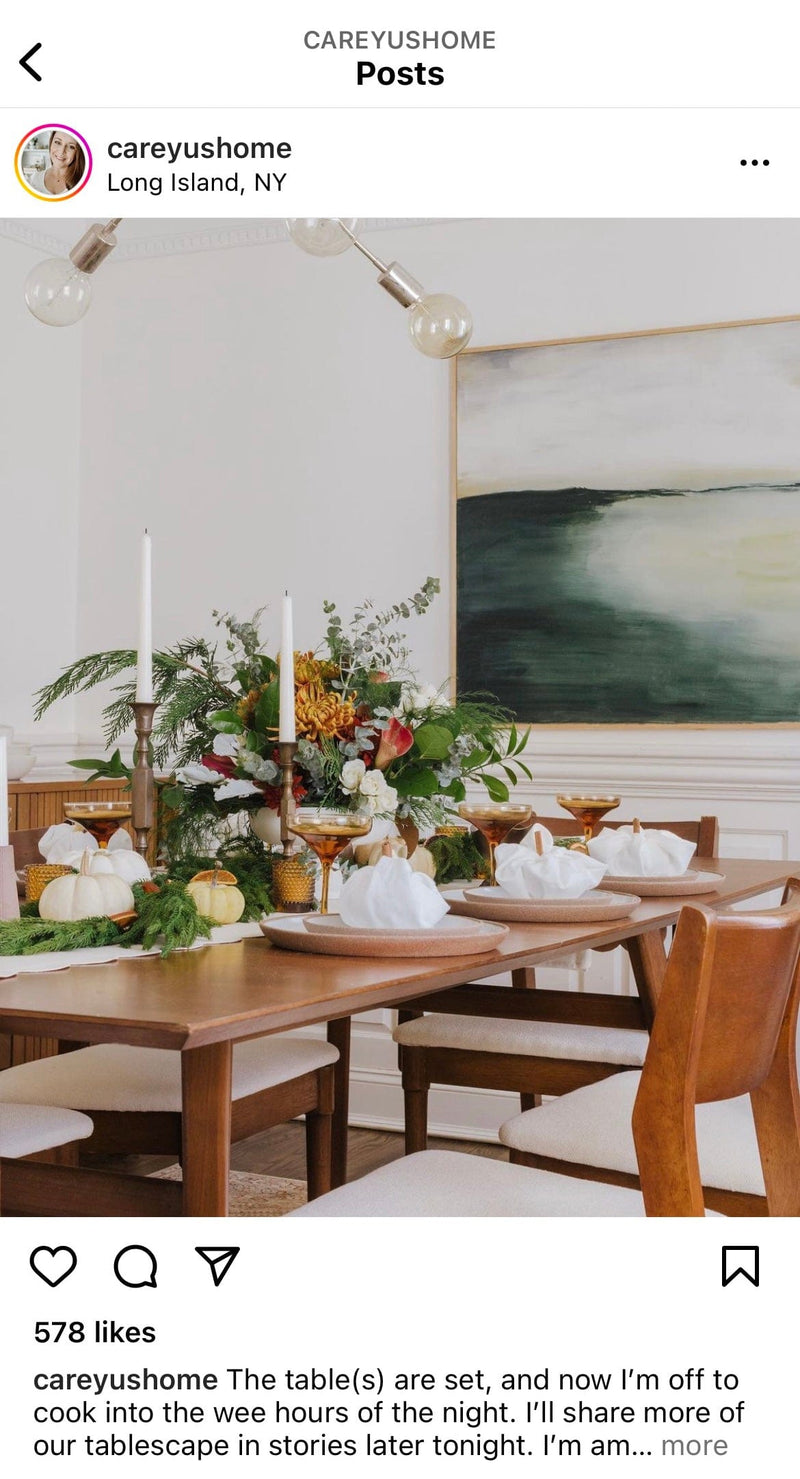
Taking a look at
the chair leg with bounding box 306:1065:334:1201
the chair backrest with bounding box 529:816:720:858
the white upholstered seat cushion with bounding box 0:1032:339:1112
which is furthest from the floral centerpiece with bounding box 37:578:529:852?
the chair backrest with bounding box 529:816:720:858

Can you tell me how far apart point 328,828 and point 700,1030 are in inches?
23.6

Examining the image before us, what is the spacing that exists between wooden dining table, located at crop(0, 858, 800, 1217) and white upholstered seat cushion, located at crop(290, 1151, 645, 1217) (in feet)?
0.65

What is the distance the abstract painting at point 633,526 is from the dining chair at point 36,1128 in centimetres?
226

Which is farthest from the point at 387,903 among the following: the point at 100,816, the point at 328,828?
the point at 100,816

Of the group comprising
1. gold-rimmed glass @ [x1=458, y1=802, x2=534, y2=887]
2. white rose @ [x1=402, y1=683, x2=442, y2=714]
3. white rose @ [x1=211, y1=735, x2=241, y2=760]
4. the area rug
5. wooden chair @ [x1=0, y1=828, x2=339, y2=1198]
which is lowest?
the area rug

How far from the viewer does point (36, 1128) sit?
2.08m

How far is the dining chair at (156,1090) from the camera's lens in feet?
7.38

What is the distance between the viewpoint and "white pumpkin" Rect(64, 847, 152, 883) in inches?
71.9

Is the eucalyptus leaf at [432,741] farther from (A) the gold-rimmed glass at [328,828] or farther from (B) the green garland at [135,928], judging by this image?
(B) the green garland at [135,928]

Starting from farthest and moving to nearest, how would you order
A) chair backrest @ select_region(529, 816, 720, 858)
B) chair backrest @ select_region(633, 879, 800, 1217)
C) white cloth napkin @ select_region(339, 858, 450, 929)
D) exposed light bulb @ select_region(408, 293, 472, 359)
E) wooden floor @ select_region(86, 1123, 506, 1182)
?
1. wooden floor @ select_region(86, 1123, 506, 1182)
2. chair backrest @ select_region(529, 816, 720, 858)
3. exposed light bulb @ select_region(408, 293, 472, 359)
4. white cloth napkin @ select_region(339, 858, 450, 929)
5. chair backrest @ select_region(633, 879, 800, 1217)

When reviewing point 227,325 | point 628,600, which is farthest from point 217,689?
point 227,325

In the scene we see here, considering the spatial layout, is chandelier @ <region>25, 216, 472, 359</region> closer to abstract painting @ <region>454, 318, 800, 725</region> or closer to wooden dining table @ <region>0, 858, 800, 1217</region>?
wooden dining table @ <region>0, 858, 800, 1217</region>
